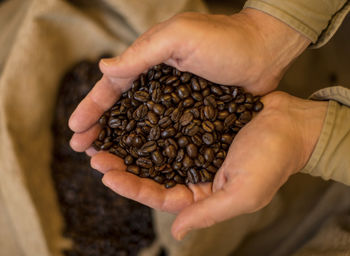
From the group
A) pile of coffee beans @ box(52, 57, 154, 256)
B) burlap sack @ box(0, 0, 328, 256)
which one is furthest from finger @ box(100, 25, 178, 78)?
pile of coffee beans @ box(52, 57, 154, 256)

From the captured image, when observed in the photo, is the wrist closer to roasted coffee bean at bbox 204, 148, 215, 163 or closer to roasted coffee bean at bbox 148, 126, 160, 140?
roasted coffee bean at bbox 204, 148, 215, 163

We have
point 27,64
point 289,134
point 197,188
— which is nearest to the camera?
point 289,134

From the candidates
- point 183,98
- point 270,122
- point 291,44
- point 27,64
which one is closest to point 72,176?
point 27,64

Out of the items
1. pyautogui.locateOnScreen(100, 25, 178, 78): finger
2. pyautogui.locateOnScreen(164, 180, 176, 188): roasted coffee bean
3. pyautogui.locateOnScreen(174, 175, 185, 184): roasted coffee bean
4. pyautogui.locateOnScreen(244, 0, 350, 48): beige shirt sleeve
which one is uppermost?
pyautogui.locateOnScreen(100, 25, 178, 78): finger

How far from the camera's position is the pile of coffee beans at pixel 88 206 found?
74.8 inches

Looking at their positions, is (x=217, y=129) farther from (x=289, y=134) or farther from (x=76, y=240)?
(x=76, y=240)

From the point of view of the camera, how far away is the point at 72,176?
6.35ft

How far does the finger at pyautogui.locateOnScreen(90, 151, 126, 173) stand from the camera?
1267 millimetres

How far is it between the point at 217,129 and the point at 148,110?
0.98 feet

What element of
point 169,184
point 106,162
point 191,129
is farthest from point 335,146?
point 106,162

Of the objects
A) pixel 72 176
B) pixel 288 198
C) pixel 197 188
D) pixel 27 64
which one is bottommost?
pixel 288 198

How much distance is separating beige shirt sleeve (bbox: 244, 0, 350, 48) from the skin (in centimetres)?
3

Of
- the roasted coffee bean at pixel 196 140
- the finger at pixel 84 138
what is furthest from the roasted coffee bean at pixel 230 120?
the finger at pixel 84 138

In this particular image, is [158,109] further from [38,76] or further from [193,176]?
[38,76]
